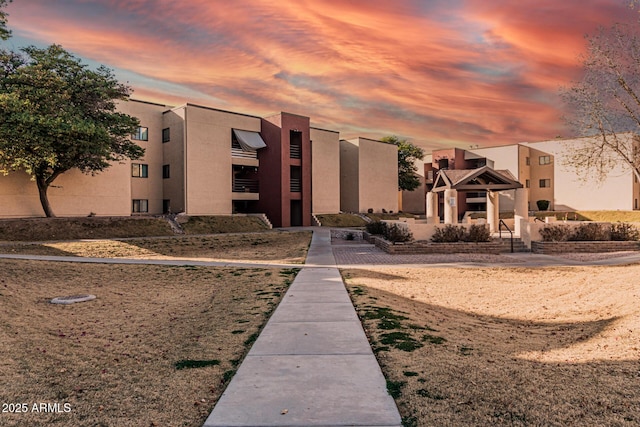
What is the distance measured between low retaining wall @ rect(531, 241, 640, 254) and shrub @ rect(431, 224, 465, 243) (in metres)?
3.63

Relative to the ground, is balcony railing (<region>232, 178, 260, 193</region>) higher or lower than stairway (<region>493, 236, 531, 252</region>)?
higher

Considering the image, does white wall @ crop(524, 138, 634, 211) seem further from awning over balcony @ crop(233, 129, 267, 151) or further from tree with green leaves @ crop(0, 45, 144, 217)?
tree with green leaves @ crop(0, 45, 144, 217)

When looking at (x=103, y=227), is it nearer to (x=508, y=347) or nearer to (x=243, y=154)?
(x=243, y=154)

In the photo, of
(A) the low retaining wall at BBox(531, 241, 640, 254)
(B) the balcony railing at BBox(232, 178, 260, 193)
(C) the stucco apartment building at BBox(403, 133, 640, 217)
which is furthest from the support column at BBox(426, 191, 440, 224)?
(C) the stucco apartment building at BBox(403, 133, 640, 217)

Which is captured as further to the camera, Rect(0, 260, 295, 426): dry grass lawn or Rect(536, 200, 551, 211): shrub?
Rect(536, 200, 551, 211): shrub

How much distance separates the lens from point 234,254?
80.0ft

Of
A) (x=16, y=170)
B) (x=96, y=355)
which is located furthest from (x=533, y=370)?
(x=16, y=170)

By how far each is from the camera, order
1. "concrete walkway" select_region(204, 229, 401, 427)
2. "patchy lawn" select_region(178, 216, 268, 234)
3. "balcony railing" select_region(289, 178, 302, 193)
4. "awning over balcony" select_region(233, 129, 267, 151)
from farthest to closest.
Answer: "balcony railing" select_region(289, 178, 302, 193) → "awning over balcony" select_region(233, 129, 267, 151) → "patchy lawn" select_region(178, 216, 268, 234) → "concrete walkway" select_region(204, 229, 401, 427)

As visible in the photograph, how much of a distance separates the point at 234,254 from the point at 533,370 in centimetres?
1991

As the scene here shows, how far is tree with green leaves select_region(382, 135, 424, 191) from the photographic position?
68.0 meters

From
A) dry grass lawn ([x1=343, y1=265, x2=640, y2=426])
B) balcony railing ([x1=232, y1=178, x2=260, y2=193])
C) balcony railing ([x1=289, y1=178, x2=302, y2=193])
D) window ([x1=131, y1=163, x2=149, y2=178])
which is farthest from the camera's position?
balcony railing ([x1=289, y1=178, x2=302, y2=193])

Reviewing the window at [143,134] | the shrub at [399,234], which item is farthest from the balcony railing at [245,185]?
the shrub at [399,234]

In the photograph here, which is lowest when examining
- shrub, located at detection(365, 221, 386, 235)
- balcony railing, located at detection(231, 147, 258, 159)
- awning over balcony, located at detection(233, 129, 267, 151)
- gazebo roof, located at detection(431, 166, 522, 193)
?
shrub, located at detection(365, 221, 386, 235)

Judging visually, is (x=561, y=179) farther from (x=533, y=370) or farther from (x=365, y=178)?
(x=533, y=370)
